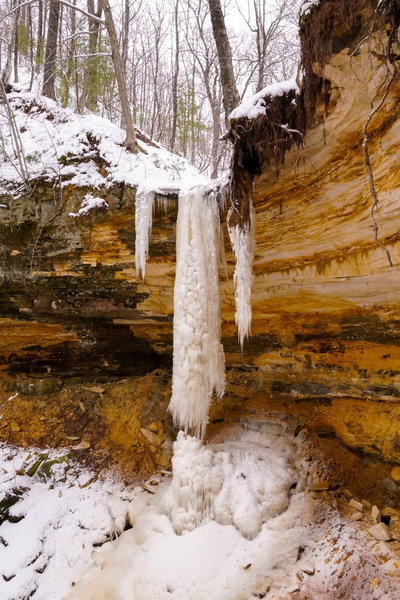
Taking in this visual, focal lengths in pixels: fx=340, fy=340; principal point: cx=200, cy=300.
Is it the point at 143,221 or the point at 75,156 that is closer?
the point at 143,221

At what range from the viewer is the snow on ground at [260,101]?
328 cm

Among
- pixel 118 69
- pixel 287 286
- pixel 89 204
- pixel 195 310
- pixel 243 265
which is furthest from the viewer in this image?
pixel 118 69

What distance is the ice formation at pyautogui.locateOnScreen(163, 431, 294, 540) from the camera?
375 centimetres

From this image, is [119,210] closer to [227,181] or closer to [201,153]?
[227,181]

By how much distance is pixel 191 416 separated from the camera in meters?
4.38

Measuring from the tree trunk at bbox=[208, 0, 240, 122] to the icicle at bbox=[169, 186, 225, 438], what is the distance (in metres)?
2.53

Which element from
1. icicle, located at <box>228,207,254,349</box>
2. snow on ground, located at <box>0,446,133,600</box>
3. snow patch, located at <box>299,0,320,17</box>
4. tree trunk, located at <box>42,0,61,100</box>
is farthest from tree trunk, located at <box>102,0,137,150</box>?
snow on ground, located at <box>0,446,133,600</box>

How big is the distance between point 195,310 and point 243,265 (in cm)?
88

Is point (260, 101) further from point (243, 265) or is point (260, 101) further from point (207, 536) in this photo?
point (207, 536)

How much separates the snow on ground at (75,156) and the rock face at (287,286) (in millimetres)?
311

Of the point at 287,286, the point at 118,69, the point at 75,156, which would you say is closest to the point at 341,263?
the point at 287,286

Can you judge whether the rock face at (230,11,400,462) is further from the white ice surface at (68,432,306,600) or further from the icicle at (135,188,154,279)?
the icicle at (135,188,154,279)

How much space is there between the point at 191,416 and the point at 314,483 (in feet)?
5.42

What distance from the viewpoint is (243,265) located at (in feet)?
13.1
